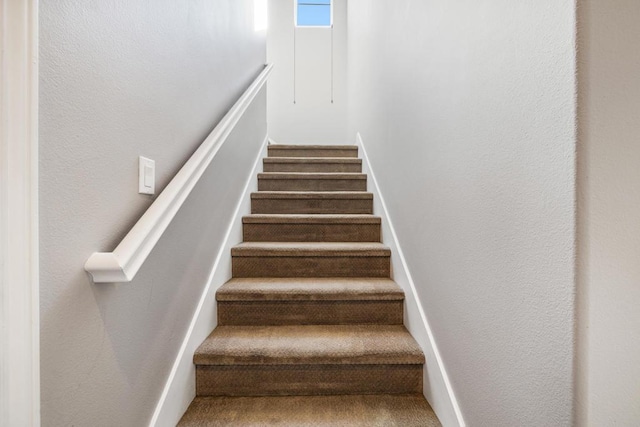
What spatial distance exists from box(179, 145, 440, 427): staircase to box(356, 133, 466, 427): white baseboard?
0.13 ft

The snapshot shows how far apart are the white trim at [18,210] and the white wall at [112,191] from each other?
3cm

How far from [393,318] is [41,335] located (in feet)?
4.21

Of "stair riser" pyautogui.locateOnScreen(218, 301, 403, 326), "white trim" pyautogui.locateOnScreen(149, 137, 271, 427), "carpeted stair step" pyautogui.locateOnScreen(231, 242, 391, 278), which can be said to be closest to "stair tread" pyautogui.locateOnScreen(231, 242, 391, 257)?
"carpeted stair step" pyautogui.locateOnScreen(231, 242, 391, 278)

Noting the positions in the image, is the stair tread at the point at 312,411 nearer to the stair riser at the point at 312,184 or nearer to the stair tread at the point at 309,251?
the stair tread at the point at 309,251

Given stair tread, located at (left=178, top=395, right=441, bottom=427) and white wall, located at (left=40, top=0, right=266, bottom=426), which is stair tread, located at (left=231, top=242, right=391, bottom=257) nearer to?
white wall, located at (left=40, top=0, right=266, bottom=426)

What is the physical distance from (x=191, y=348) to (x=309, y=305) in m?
0.52

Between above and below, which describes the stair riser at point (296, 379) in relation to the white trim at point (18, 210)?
below

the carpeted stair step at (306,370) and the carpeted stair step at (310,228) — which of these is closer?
the carpeted stair step at (306,370)

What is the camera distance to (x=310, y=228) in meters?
2.01

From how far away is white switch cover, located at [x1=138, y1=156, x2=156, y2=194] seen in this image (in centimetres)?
92

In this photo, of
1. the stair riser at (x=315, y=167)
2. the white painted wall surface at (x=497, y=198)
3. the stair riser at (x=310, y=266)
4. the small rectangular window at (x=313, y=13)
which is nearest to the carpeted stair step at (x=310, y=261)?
the stair riser at (x=310, y=266)

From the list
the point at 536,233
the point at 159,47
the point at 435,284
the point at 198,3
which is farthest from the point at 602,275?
the point at 198,3

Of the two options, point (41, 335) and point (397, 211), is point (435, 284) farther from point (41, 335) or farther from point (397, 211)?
point (41, 335)

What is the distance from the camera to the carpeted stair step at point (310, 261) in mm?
1760
